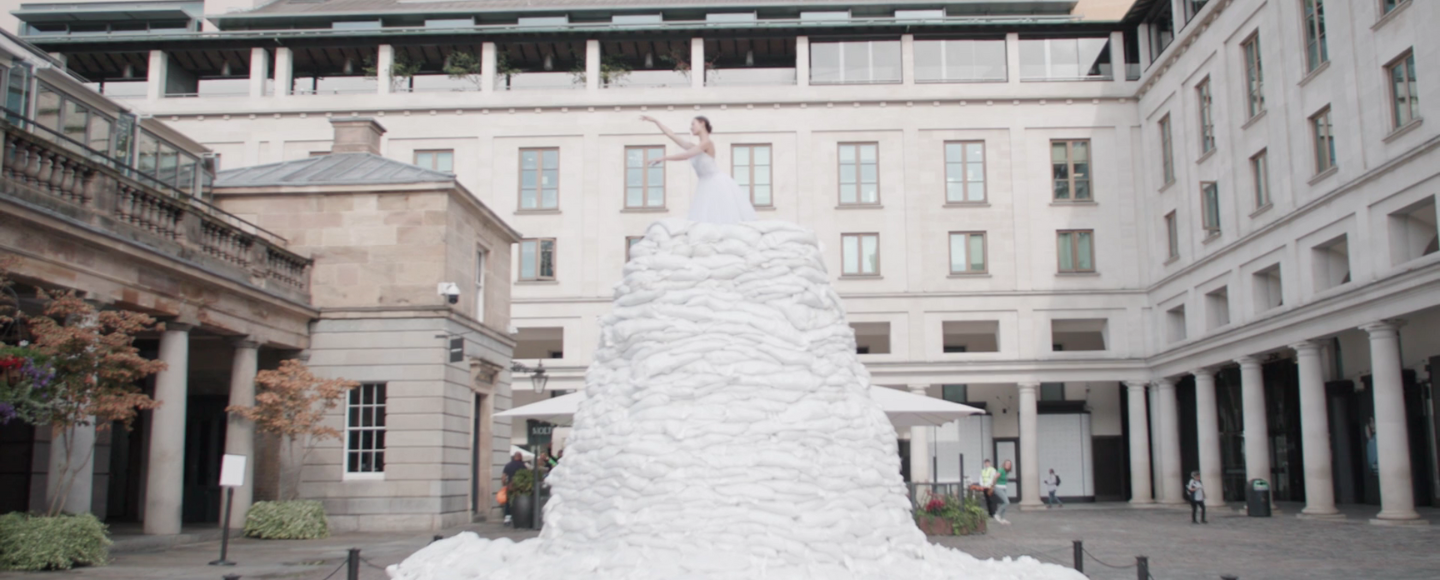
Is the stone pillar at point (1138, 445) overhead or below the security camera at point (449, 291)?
below

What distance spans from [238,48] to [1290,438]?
1449 inches

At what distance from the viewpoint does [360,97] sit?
41.0 m

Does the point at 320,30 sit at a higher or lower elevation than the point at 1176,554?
higher

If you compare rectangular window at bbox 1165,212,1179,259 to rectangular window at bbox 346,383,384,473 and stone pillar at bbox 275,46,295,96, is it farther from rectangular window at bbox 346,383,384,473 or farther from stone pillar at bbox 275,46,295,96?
stone pillar at bbox 275,46,295,96

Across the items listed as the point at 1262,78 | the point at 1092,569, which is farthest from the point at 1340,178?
the point at 1092,569

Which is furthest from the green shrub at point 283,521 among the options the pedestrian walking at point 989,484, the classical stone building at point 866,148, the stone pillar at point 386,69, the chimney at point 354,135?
the stone pillar at point 386,69

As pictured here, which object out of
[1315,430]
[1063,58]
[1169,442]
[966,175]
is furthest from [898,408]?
[1063,58]

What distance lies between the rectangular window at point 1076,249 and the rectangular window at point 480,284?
21926mm

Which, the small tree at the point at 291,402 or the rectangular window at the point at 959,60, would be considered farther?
the rectangular window at the point at 959,60

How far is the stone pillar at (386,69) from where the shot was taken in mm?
40969

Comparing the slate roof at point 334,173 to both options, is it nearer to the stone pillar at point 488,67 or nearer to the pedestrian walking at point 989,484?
the pedestrian walking at point 989,484

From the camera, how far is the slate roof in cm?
2273

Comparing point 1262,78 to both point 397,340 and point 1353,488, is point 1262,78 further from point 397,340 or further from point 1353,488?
point 397,340

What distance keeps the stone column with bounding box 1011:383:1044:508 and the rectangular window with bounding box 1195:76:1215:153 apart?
→ 9.80 metres
